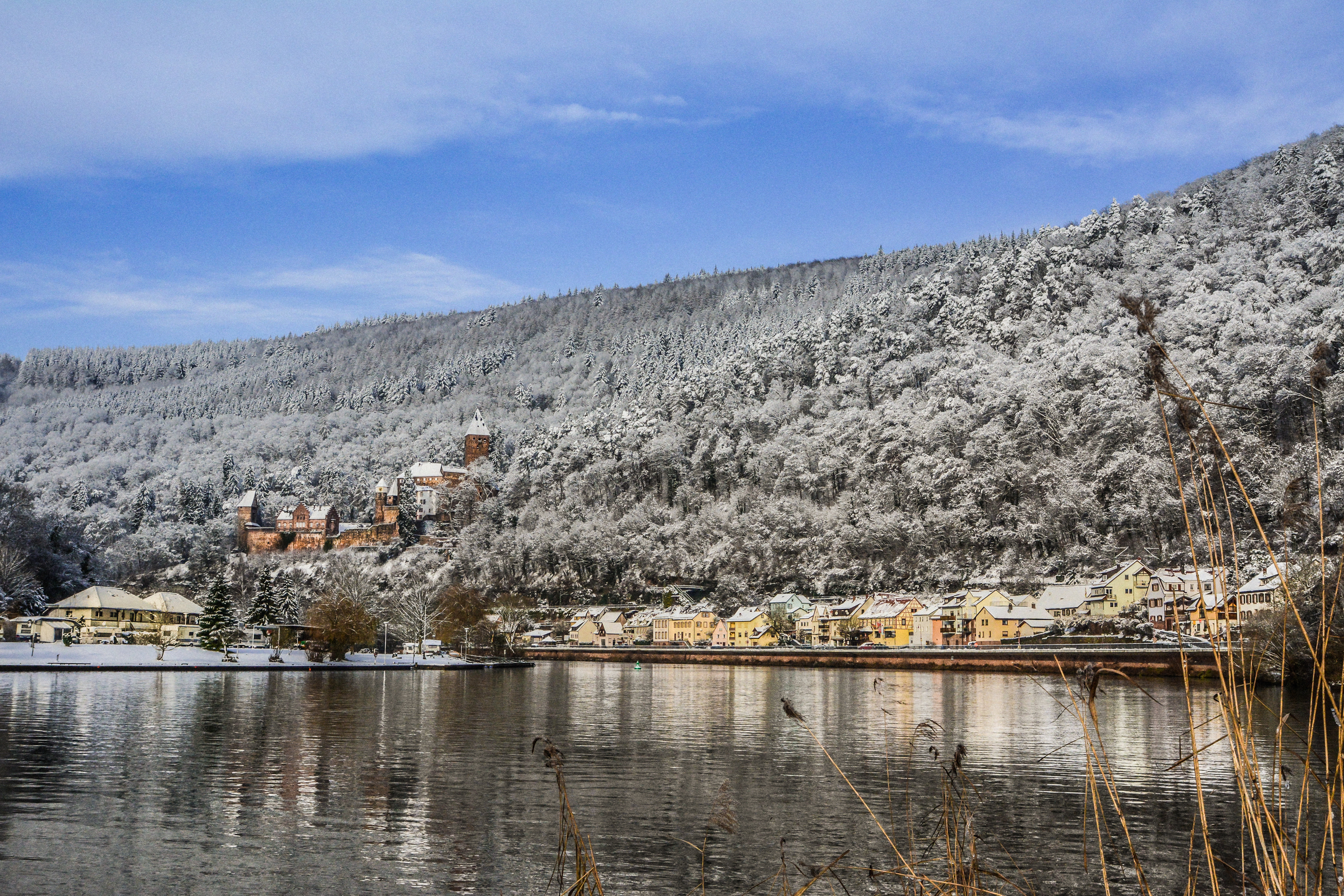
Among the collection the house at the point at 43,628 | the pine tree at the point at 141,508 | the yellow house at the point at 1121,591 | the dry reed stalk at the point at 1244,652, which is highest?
the pine tree at the point at 141,508

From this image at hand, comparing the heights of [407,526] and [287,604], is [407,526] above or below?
above

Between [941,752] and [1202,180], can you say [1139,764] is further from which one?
[1202,180]

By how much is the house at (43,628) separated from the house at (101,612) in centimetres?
127

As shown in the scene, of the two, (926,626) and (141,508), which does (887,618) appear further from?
(141,508)

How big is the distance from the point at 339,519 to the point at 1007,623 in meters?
104

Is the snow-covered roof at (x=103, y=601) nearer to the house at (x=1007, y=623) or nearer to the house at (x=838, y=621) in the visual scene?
the house at (x=838, y=621)

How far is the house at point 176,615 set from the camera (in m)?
91.0

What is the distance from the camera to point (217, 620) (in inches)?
2894

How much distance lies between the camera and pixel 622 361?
19362cm

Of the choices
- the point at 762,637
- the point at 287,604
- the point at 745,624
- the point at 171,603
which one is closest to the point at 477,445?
the point at 171,603

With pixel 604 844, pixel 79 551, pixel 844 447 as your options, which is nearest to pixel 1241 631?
pixel 604 844

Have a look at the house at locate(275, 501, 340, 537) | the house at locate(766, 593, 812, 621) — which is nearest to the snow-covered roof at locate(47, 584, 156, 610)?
the house at locate(766, 593, 812, 621)

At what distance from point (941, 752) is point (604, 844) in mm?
10831

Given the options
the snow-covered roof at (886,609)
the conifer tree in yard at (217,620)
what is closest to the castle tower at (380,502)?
the conifer tree in yard at (217,620)
